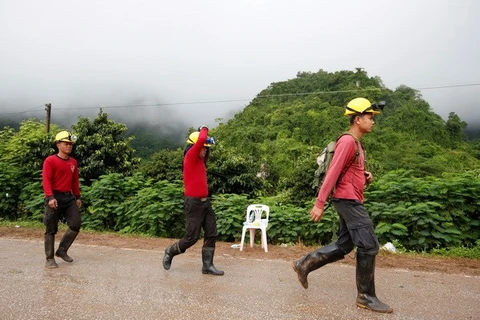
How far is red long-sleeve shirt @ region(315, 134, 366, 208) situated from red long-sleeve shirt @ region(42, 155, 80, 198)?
3.90m

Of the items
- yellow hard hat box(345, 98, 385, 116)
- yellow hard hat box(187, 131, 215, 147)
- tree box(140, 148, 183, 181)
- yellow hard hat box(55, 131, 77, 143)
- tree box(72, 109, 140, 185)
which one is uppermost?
yellow hard hat box(345, 98, 385, 116)

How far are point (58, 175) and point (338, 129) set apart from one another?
40639 mm

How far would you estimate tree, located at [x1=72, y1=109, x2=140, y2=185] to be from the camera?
57.6 ft

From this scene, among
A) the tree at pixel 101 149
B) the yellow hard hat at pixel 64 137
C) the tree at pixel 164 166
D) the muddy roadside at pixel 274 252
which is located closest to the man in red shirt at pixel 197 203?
the muddy roadside at pixel 274 252

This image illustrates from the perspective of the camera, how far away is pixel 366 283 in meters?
4.18

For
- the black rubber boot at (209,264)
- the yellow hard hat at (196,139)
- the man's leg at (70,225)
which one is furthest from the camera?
the man's leg at (70,225)

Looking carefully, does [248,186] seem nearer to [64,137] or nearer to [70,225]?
[70,225]

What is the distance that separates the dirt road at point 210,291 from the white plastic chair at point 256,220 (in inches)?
35.5

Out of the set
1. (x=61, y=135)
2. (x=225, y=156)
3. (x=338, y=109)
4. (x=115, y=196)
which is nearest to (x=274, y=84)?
(x=338, y=109)

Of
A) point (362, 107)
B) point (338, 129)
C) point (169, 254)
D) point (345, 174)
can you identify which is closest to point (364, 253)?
point (345, 174)

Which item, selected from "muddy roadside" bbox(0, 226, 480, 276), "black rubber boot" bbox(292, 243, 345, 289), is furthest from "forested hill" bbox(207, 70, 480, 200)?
"black rubber boot" bbox(292, 243, 345, 289)

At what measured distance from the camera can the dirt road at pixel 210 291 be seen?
13.4 feet

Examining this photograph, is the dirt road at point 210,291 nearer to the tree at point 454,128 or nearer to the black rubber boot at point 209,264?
the black rubber boot at point 209,264

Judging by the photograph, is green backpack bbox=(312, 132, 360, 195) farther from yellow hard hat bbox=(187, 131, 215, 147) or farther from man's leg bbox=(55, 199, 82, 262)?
man's leg bbox=(55, 199, 82, 262)
